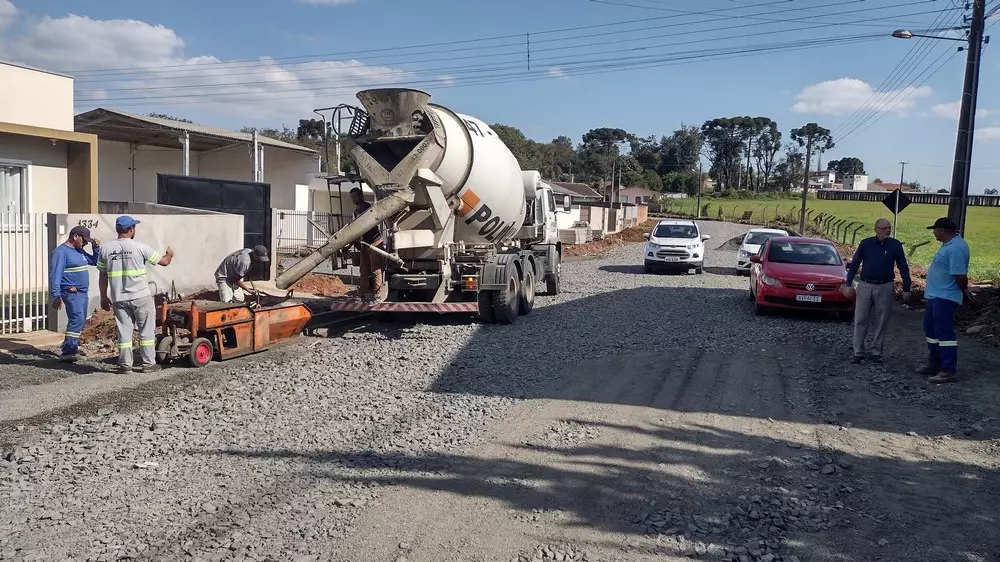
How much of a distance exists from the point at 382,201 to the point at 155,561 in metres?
7.20

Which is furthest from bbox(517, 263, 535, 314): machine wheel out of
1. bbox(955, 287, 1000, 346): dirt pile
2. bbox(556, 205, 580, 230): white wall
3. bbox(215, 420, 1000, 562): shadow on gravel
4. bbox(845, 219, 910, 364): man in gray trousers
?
bbox(556, 205, 580, 230): white wall

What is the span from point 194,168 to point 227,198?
12964 mm

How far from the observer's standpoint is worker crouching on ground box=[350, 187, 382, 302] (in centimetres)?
1095

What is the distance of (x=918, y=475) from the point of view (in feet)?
18.0

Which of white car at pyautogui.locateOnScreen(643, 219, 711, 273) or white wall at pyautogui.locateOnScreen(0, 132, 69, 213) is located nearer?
white wall at pyautogui.locateOnScreen(0, 132, 69, 213)

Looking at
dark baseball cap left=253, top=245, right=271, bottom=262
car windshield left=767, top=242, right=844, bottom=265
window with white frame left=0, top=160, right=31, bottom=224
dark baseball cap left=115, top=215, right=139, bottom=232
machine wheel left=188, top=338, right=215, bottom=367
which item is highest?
window with white frame left=0, top=160, right=31, bottom=224

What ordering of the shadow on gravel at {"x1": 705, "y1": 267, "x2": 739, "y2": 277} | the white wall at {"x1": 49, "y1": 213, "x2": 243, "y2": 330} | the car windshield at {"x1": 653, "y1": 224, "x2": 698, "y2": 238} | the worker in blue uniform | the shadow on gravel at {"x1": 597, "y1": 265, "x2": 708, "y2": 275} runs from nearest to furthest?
1. the worker in blue uniform
2. the white wall at {"x1": 49, "y1": 213, "x2": 243, "y2": 330}
3. the shadow on gravel at {"x1": 597, "y1": 265, "x2": 708, "y2": 275}
4. the car windshield at {"x1": 653, "y1": 224, "x2": 698, "y2": 238}
5. the shadow on gravel at {"x1": 705, "y1": 267, "x2": 739, "y2": 277}

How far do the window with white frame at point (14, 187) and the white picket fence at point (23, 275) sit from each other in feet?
13.6

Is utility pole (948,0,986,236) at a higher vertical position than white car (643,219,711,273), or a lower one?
higher

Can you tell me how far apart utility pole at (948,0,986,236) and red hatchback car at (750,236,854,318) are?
3.48 m

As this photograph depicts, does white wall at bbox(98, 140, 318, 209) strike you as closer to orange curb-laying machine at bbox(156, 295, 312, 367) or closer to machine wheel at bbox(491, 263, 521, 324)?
machine wheel at bbox(491, 263, 521, 324)

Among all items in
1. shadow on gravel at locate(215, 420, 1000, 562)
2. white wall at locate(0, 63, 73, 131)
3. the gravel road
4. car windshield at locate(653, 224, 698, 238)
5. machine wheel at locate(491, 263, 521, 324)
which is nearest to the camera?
the gravel road

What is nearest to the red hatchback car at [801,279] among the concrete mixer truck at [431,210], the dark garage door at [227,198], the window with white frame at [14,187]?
the concrete mixer truck at [431,210]

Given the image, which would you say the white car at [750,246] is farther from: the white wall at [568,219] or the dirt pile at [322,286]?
the white wall at [568,219]
